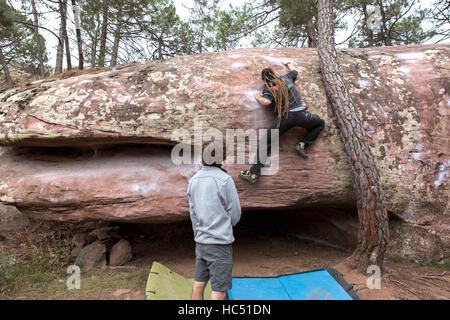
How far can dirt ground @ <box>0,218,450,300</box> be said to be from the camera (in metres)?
3.73

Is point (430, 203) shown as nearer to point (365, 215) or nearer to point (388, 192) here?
point (388, 192)

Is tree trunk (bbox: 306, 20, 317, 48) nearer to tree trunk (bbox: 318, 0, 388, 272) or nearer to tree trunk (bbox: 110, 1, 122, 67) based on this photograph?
tree trunk (bbox: 318, 0, 388, 272)

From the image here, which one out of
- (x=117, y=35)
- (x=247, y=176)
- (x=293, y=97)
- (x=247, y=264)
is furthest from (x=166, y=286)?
(x=117, y=35)

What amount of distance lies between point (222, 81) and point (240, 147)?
45.2 inches

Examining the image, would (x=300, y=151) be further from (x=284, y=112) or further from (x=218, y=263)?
(x=218, y=263)

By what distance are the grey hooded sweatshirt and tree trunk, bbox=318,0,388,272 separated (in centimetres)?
218

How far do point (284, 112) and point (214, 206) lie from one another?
7.34 ft

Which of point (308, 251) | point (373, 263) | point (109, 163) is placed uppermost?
point (109, 163)

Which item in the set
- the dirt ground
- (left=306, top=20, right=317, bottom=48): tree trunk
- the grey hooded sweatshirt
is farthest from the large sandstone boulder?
(left=306, top=20, right=317, bottom=48): tree trunk

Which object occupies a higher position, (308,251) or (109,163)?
(109,163)

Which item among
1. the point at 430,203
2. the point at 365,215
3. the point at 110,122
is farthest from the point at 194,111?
the point at 430,203

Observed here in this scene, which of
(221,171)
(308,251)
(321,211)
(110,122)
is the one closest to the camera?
(221,171)

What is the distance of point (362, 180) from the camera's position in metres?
4.02

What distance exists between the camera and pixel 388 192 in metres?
4.55
